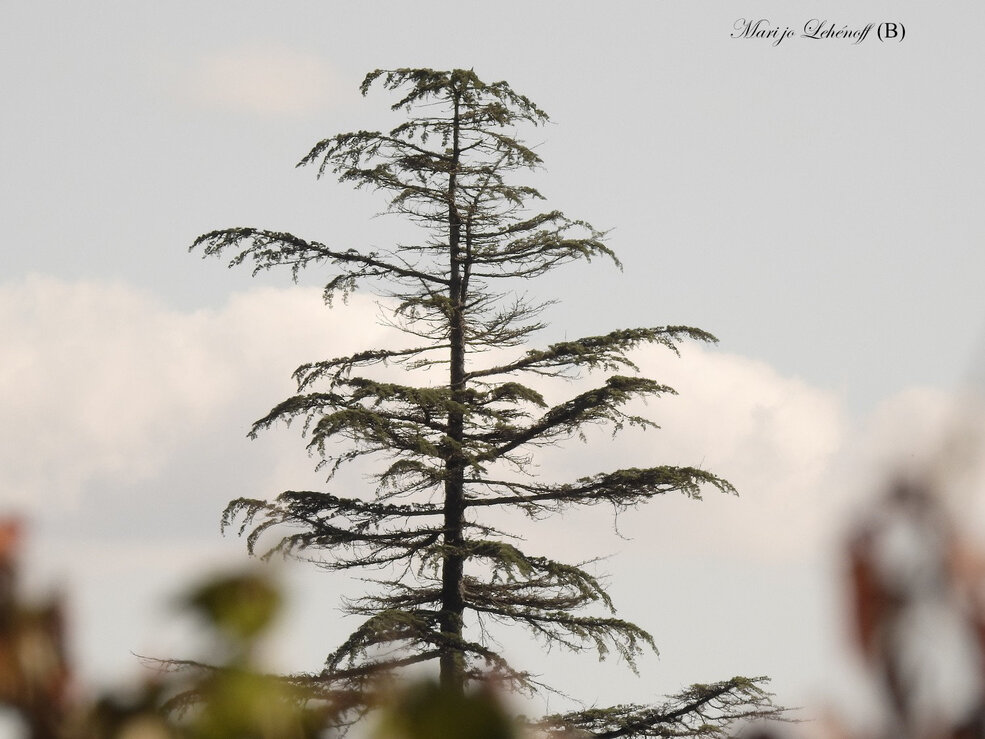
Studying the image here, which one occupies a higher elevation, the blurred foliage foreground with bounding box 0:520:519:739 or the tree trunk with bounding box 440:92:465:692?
the tree trunk with bounding box 440:92:465:692

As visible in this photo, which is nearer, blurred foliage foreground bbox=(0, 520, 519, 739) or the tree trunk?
blurred foliage foreground bbox=(0, 520, 519, 739)

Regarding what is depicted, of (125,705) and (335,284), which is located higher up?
(335,284)

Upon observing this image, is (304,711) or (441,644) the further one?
(441,644)

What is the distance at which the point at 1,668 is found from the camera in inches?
25.1

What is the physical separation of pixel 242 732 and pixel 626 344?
1583 centimetres

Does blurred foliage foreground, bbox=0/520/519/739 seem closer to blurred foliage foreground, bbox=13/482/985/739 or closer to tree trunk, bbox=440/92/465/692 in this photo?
blurred foliage foreground, bbox=13/482/985/739

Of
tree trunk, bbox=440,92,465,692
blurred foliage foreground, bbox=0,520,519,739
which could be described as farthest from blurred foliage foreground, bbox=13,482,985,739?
tree trunk, bbox=440,92,465,692

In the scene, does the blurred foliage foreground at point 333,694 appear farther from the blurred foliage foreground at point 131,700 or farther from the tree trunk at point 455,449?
the tree trunk at point 455,449

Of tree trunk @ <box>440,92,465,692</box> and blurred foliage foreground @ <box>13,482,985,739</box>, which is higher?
tree trunk @ <box>440,92,465,692</box>

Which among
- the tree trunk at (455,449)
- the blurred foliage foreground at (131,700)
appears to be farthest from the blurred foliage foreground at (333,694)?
the tree trunk at (455,449)

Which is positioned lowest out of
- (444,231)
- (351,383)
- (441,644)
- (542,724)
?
(542,724)

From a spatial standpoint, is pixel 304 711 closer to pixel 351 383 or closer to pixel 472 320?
pixel 351 383

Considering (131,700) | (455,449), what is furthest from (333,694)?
(455,449)

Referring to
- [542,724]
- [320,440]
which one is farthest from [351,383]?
[542,724]
